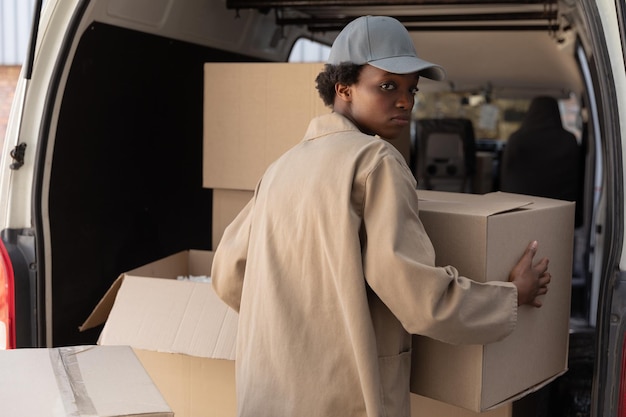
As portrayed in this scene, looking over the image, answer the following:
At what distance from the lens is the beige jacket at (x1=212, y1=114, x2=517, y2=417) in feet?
5.06

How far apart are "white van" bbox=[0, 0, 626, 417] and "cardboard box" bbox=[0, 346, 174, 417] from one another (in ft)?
2.36

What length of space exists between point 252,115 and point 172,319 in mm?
781

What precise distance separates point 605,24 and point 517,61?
3781mm

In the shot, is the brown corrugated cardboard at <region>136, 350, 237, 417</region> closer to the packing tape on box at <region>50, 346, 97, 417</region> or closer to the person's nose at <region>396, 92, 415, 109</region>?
the packing tape on box at <region>50, 346, 97, 417</region>

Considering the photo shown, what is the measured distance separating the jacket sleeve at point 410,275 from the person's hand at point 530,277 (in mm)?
136

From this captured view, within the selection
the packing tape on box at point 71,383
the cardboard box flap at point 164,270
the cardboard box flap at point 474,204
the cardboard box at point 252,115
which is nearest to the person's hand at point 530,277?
the cardboard box flap at point 474,204

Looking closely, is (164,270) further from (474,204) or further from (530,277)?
(530,277)

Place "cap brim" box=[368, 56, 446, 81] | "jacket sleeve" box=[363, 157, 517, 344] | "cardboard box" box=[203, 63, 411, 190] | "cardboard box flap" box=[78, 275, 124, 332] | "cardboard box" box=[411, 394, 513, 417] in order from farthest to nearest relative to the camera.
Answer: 1. "cardboard box" box=[203, 63, 411, 190]
2. "cardboard box flap" box=[78, 275, 124, 332]
3. "cardboard box" box=[411, 394, 513, 417]
4. "cap brim" box=[368, 56, 446, 81]
5. "jacket sleeve" box=[363, 157, 517, 344]

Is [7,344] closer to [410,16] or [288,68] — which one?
[288,68]

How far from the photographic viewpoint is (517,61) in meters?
5.50

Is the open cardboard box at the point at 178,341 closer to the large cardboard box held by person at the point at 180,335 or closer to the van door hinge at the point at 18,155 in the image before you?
the large cardboard box held by person at the point at 180,335

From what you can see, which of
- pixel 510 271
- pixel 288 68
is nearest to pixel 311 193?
pixel 510 271

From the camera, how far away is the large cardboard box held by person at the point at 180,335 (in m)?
2.22

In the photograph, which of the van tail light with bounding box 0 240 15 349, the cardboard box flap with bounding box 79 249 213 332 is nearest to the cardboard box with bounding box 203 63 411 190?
the cardboard box flap with bounding box 79 249 213 332
